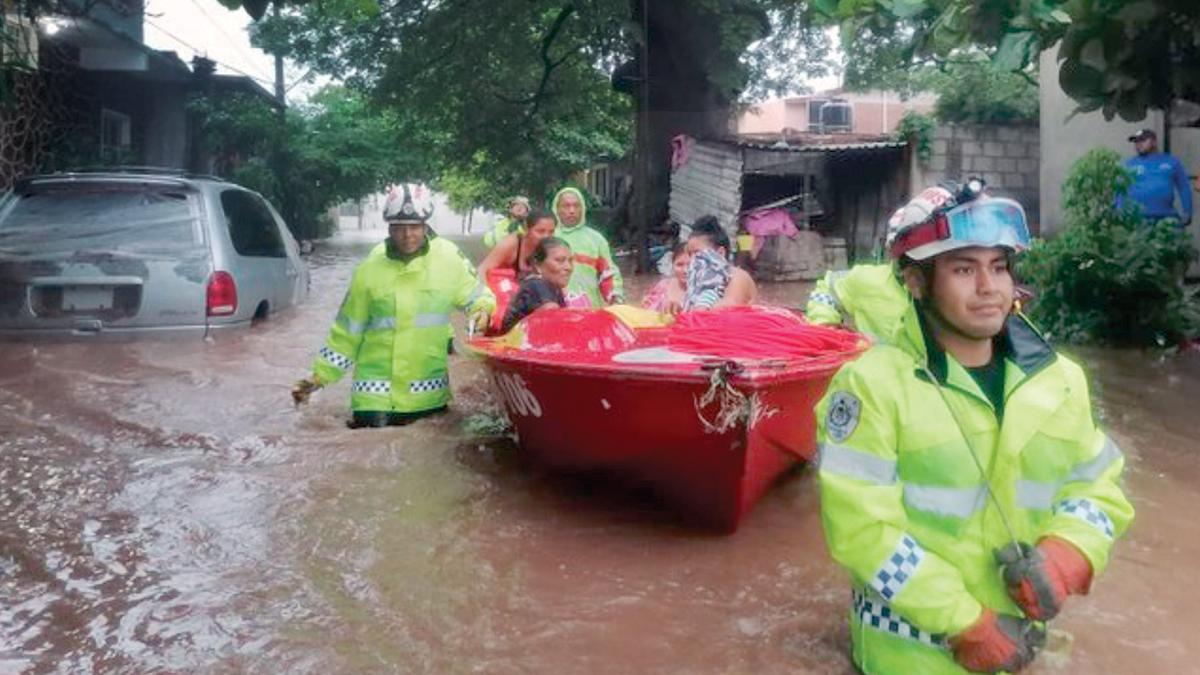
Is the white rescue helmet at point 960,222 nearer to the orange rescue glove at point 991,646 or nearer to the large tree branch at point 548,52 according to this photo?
the orange rescue glove at point 991,646

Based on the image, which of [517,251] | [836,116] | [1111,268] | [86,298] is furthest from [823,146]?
[836,116]

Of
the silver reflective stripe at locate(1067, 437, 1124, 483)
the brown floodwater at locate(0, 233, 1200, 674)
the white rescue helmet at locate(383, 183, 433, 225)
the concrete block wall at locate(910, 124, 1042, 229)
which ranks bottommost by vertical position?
the brown floodwater at locate(0, 233, 1200, 674)

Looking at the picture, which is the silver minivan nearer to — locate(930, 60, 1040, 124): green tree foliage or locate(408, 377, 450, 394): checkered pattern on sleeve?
locate(408, 377, 450, 394): checkered pattern on sleeve

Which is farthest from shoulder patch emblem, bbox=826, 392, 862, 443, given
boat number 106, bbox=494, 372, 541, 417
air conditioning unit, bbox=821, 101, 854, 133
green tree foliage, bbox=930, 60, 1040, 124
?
air conditioning unit, bbox=821, 101, 854, 133

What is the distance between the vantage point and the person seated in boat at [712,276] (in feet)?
22.3

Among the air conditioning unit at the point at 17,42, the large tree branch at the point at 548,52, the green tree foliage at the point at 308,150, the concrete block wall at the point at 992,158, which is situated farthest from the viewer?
the green tree foliage at the point at 308,150

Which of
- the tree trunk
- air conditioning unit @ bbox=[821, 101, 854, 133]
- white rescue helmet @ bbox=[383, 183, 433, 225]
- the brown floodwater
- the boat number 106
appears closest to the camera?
the brown floodwater

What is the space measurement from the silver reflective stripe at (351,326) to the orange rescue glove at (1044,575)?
435 cm

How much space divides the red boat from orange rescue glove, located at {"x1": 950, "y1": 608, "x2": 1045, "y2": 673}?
1.90 meters

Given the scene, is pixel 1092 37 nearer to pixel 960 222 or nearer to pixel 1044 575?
pixel 960 222

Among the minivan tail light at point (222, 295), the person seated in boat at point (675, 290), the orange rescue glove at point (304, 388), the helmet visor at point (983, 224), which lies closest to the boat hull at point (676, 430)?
the orange rescue glove at point (304, 388)

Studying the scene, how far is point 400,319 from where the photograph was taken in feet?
20.4

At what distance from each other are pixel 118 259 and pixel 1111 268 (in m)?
7.91

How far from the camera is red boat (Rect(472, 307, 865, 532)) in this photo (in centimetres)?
453
